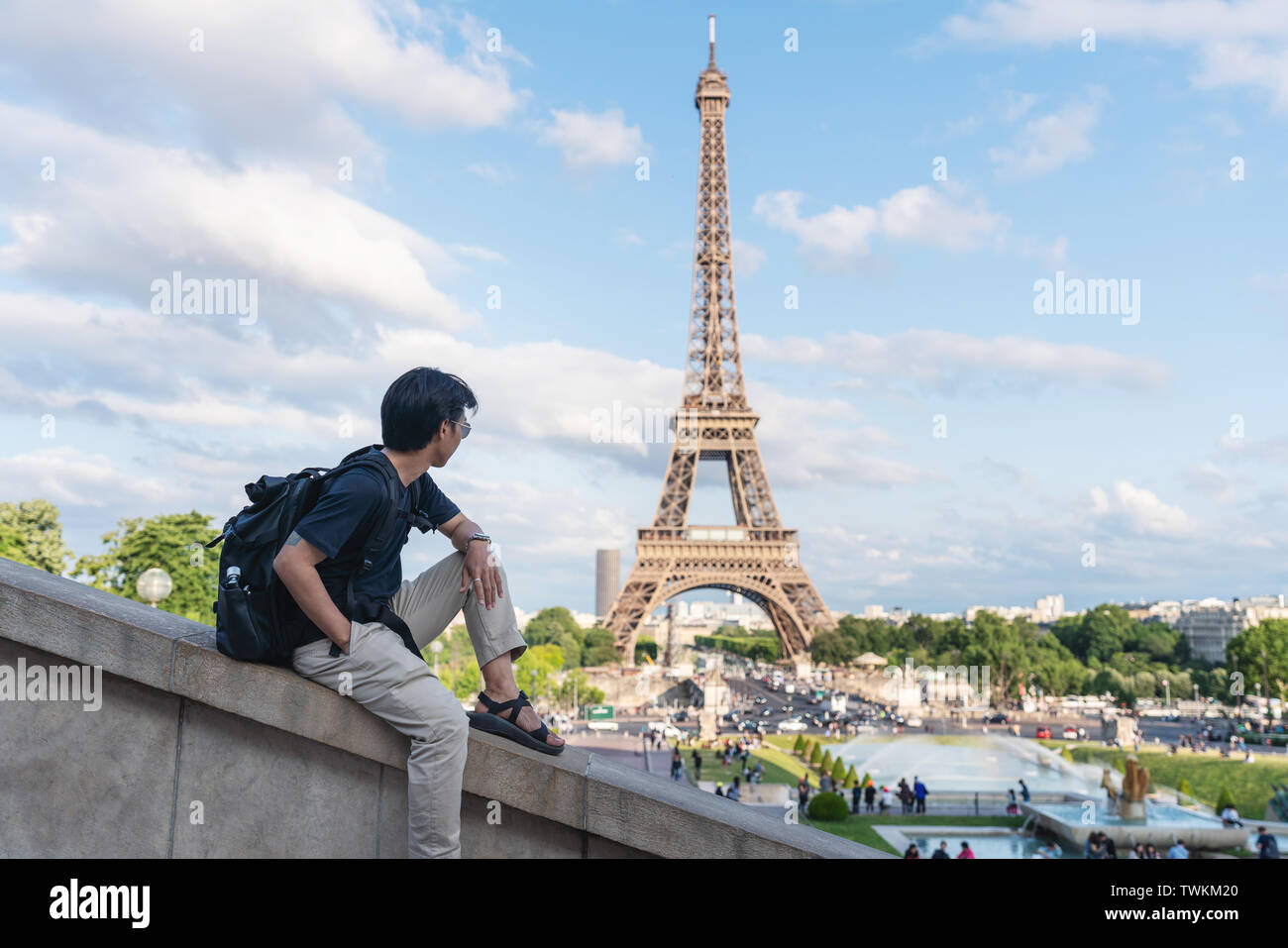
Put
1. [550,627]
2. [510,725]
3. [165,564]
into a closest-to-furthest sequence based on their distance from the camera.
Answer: [510,725] < [165,564] < [550,627]

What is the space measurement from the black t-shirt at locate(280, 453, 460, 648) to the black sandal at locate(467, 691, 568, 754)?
0.72 metres

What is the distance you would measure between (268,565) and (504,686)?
118 cm

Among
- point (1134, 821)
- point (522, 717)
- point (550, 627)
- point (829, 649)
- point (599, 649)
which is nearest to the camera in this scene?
point (522, 717)

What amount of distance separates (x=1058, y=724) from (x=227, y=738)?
198 feet

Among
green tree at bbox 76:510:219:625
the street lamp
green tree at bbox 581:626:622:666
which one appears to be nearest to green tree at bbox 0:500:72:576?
green tree at bbox 76:510:219:625

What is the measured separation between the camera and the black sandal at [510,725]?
413 cm

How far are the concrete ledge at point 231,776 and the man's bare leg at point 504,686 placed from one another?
0.27 metres

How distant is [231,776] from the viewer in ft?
12.6

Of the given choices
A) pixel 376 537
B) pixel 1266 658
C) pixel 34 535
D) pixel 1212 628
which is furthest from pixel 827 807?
pixel 1212 628

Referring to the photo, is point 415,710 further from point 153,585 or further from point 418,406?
Result: point 153,585

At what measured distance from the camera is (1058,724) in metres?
56.2

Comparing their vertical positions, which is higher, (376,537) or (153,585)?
(376,537)

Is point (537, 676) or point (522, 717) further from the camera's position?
point (537, 676)
